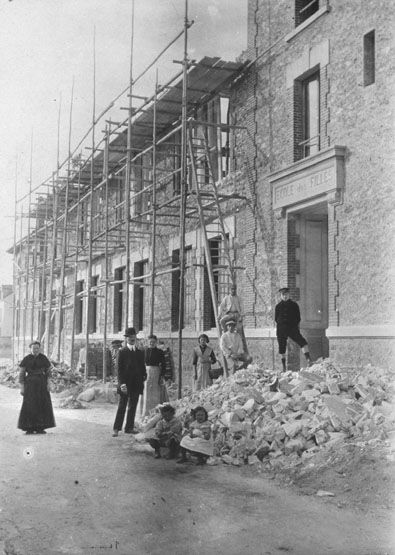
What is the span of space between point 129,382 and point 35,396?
1806mm

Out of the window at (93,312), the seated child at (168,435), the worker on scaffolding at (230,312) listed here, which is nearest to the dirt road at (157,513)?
the seated child at (168,435)

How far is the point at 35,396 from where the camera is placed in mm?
11836

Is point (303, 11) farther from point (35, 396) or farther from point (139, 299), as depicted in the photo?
point (139, 299)

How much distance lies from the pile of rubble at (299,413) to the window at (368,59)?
207 inches

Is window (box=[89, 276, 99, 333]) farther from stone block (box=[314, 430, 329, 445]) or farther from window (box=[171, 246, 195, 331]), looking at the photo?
stone block (box=[314, 430, 329, 445])

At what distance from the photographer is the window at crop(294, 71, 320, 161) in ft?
45.5

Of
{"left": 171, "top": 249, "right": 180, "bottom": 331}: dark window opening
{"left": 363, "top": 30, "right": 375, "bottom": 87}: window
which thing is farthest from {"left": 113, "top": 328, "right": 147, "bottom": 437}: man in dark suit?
{"left": 171, "top": 249, "right": 180, "bottom": 331}: dark window opening

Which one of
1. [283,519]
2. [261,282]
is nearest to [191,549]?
[283,519]

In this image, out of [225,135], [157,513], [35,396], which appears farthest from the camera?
[225,135]

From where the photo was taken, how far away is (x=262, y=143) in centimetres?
1522

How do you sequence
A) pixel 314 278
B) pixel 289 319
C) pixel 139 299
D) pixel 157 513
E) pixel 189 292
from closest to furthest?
pixel 157 513 → pixel 289 319 → pixel 314 278 → pixel 189 292 → pixel 139 299

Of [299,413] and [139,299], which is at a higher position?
[139,299]

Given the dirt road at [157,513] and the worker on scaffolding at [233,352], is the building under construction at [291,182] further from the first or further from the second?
the dirt road at [157,513]

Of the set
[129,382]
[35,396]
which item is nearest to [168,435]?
[129,382]
